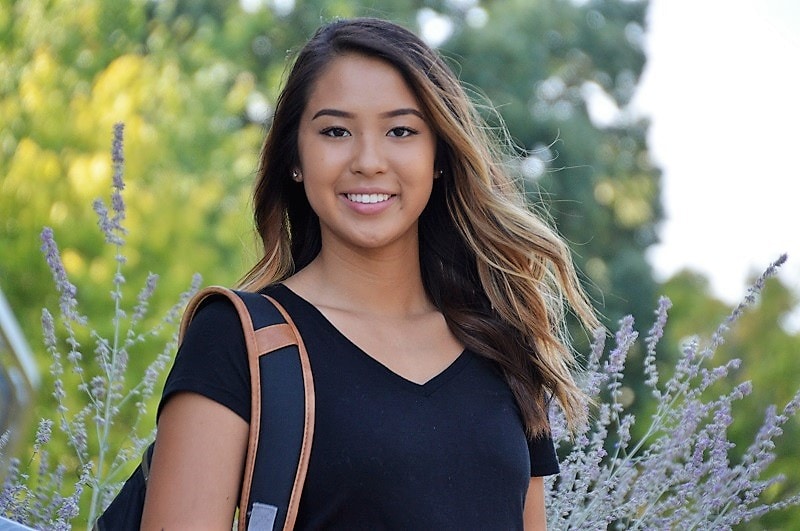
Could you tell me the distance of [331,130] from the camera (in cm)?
242

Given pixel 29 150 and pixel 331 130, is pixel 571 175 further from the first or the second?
pixel 331 130

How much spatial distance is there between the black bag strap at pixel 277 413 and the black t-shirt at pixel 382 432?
21 millimetres

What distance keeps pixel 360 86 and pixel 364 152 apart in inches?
6.0

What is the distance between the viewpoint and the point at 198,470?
203 cm

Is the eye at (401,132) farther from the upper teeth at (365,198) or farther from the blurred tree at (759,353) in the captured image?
the blurred tree at (759,353)

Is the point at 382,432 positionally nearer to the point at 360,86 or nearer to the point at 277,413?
the point at 277,413

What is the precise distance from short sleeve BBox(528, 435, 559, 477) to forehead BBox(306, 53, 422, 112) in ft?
2.17

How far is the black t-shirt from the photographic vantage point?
2.11 meters

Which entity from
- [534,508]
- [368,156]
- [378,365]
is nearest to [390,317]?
[378,365]

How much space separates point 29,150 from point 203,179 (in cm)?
224

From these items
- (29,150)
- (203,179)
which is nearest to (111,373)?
(29,150)

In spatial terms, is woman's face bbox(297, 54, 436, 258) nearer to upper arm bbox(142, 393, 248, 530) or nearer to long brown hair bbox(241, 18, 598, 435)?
long brown hair bbox(241, 18, 598, 435)

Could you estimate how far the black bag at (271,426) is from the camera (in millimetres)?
2031

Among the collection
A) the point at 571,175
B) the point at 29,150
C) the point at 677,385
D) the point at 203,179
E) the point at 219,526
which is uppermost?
the point at 571,175
